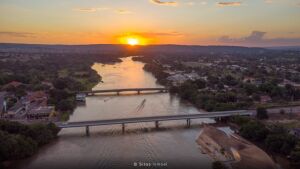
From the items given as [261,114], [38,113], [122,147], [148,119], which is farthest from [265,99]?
[38,113]

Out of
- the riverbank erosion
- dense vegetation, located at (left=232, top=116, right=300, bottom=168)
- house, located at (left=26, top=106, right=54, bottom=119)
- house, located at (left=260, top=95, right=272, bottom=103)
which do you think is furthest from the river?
house, located at (left=260, top=95, right=272, bottom=103)

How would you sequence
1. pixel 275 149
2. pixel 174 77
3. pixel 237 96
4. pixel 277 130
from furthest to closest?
pixel 174 77
pixel 237 96
pixel 277 130
pixel 275 149

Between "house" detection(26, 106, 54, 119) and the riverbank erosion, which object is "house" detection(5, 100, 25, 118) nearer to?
"house" detection(26, 106, 54, 119)

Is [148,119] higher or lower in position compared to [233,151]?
higher

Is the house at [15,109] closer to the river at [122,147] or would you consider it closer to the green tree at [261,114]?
the river at [122,147]

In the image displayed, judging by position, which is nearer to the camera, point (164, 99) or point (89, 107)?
point (89, 107)

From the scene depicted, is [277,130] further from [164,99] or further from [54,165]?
[164,99]

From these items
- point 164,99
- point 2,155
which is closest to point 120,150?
point 2,155

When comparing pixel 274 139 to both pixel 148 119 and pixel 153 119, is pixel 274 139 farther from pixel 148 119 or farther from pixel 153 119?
pixel 148 119
